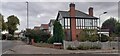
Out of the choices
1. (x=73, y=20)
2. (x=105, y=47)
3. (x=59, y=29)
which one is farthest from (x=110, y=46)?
(x=73, y=20)

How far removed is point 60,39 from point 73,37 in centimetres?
614

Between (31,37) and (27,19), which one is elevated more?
(27,19)

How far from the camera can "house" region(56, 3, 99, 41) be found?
4597 centimetres

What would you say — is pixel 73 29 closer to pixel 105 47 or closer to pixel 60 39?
pixel 60 39

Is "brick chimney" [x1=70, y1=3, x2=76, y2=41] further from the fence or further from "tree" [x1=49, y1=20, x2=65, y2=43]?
the fence

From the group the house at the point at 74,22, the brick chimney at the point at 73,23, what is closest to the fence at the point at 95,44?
the house at the point at 74,22

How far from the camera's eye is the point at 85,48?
108ft

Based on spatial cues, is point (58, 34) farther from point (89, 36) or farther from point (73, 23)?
point (73, 23)

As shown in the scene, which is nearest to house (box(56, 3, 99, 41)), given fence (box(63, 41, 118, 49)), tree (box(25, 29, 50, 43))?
tree (box(25, 29, 50, 43))

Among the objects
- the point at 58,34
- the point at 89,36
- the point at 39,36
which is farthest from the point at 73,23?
the point at 39,36

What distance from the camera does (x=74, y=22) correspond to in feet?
152

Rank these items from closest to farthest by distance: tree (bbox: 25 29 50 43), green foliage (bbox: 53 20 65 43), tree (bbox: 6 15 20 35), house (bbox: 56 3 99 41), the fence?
the fence
green foliage (bbox: 53 20 65 43)
house (bbox: 56 3 99 41)
tree (bbox: 25 29 50 43)
tree (bbox: 6 15 20 35)

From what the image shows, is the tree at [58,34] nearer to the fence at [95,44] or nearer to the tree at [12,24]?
the fence at [95,44]

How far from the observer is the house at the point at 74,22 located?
1810 inches
